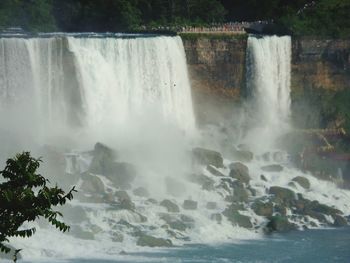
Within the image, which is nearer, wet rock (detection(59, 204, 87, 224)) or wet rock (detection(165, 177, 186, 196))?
wet rock (detection(59, 204, 87, 224))

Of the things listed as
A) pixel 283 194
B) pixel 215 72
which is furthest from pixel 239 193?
pixel 215 72

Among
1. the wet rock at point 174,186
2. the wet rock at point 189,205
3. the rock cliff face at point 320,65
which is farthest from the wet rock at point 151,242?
the rock cliff face at point 320,65

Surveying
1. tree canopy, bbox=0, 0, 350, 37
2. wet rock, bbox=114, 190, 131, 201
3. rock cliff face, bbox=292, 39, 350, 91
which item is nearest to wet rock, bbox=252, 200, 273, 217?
wet rock, bbox=114, 190, 131, 201

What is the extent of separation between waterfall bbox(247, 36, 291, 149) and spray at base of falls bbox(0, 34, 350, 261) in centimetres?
6

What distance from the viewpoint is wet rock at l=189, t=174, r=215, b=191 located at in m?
52.8

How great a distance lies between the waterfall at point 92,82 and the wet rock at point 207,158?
229 inches

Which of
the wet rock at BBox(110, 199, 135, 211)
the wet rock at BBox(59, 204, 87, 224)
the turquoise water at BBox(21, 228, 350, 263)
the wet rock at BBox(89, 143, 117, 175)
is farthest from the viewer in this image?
the wet rock at BBox(89, 143, 117, 175)

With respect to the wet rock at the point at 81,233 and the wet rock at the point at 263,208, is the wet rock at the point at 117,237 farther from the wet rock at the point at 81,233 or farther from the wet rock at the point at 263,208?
the wet rock at the point at 263,208

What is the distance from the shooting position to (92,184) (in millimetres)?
49812

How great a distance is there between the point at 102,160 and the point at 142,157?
4342 mm

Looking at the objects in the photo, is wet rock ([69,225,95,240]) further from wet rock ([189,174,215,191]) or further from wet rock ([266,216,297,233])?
wet rock ([189,174,215,191])

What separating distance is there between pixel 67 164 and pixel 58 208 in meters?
5.20

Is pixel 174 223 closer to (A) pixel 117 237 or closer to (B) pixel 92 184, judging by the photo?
(A) pixel 117 237

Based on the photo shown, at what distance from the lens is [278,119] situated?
66.2 m
